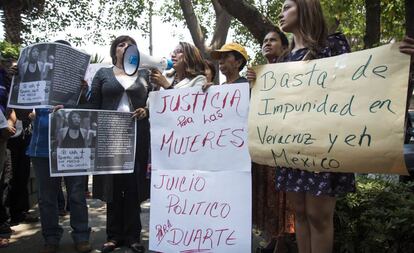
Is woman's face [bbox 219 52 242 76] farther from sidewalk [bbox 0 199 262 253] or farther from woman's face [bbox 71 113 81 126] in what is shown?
sidewalk [bbox 0 199 262 253]

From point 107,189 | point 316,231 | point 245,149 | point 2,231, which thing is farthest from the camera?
point 2,231

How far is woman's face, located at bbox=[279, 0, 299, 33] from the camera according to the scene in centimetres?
267

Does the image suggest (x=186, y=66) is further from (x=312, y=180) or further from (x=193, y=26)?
(x=193, y=26)

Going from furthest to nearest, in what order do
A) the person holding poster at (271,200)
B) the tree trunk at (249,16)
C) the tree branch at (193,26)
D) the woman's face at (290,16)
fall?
the tree branch at (193,26) → the tree trunk at (249,16) → the person holding poster at (271,200) → the woman's face at (290,16)

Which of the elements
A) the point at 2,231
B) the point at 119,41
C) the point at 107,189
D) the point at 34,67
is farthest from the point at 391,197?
the point at 2,231

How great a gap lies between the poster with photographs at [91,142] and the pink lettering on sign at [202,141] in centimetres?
45

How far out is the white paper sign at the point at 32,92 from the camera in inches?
141

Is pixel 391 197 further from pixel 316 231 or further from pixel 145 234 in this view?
pixel 145 234

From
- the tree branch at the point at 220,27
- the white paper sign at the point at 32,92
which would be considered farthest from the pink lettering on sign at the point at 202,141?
the tree branch at the point at 220,27

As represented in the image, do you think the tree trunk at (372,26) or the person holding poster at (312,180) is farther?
the tree trunk at (372,26)

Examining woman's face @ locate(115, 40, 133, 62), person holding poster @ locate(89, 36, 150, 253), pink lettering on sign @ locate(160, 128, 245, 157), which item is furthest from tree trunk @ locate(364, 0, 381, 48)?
pink lettering on sign @ locate(160, 128, 245, 157)

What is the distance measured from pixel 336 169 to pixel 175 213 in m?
1.39

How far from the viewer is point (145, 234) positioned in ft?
15.3

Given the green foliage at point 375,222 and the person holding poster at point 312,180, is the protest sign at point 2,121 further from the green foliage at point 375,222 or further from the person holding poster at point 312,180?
the green foliage at point 375,222
